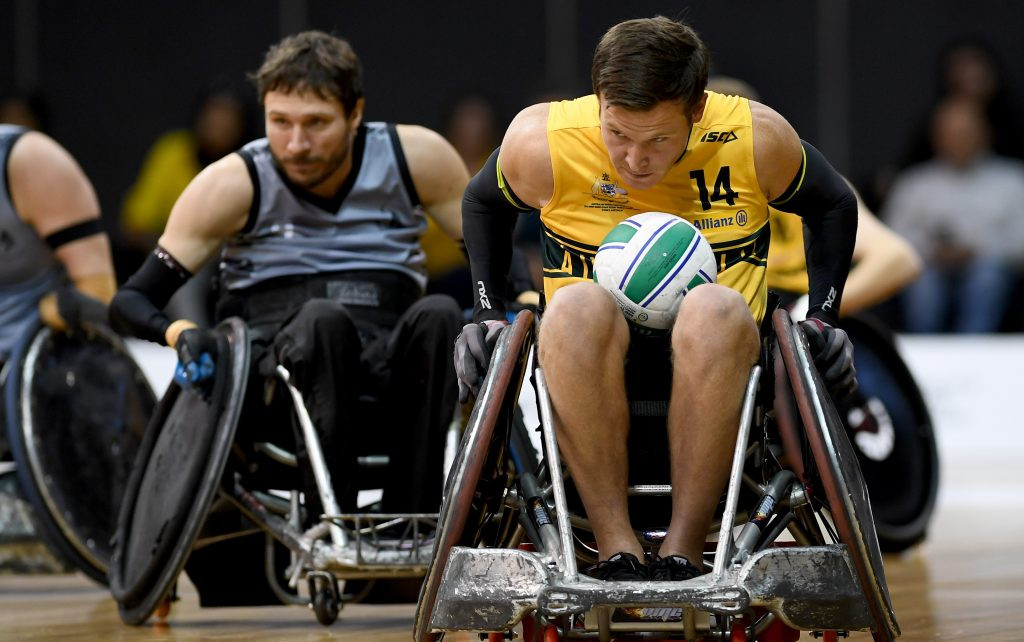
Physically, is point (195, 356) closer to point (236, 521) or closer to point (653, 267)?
point (236, 521)

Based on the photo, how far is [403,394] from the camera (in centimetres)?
463

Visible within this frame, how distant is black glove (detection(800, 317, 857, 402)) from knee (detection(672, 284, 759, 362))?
19 cm

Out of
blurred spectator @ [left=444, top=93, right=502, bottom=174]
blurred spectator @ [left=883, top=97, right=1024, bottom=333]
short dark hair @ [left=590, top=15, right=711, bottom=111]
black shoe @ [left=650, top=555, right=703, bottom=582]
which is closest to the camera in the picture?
black shoe @ [left=650, top=555, right=703, bottom=582]

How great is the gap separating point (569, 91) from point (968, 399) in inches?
112

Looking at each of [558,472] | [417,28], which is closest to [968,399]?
[417,28]

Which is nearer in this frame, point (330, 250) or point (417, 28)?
point (330, 250)

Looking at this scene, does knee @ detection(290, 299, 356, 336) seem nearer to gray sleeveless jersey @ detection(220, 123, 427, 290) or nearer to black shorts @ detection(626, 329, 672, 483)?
gray sleeveless jersey @ detection(220, 123, 427, 290)

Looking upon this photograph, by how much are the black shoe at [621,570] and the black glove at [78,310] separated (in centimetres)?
283

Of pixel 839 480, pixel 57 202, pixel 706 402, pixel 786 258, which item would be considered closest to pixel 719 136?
pixel 706 402

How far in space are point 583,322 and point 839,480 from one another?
1.87ft

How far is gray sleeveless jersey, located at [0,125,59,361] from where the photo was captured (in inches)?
236

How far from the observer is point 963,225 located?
9883 millimetres

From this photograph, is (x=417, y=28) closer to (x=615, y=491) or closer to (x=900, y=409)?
(x=900, y=409)

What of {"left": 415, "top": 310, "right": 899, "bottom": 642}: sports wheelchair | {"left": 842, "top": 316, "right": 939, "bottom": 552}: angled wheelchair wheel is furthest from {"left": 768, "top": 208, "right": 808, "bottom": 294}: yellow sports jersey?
{"left": 415, "top": 310, "right": 899, "bottom": 642}: sports wheelchair
